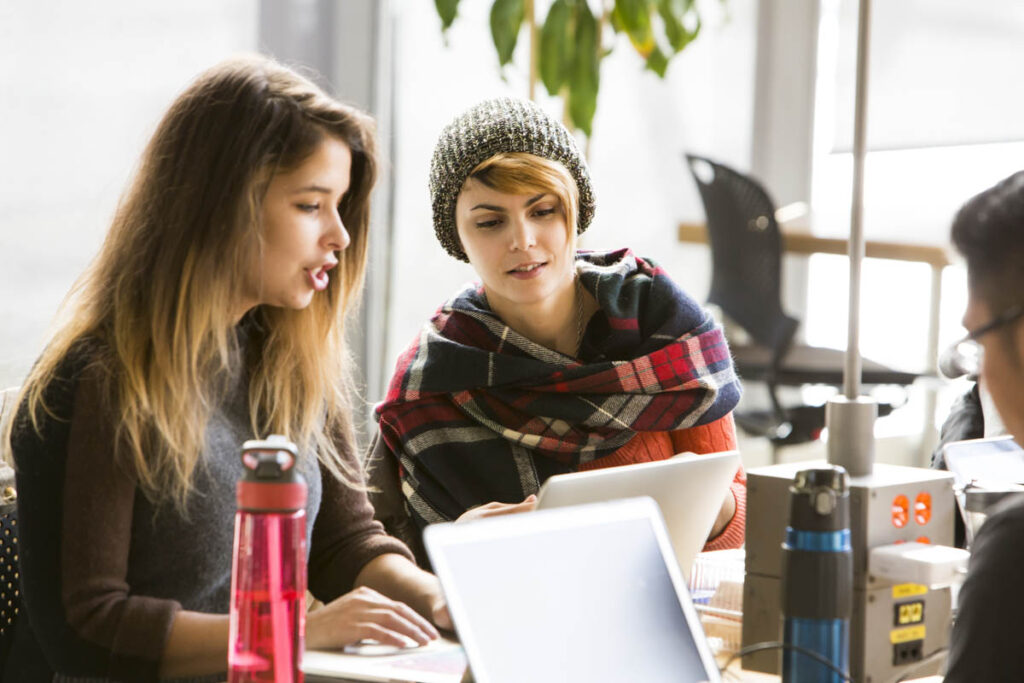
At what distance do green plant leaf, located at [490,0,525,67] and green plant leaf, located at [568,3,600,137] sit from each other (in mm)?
169

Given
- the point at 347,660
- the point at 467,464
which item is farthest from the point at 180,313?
the point at 467,464

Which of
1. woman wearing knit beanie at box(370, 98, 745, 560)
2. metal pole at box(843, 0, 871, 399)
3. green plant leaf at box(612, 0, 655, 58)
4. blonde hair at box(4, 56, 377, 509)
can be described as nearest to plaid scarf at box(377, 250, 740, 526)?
woman wearing knit beanie at box(370, 98, 745, 560)

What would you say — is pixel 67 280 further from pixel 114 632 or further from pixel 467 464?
pixel 114 632

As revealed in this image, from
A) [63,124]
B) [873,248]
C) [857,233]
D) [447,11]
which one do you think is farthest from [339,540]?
[873,248]

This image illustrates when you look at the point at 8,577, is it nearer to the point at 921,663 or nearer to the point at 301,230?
the point at 301,230

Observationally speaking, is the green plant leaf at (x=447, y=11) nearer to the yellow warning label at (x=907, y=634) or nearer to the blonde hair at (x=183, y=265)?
the blonde hair at (x=183, y=265)

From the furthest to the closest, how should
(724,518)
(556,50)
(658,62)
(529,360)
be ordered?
(658,62), (556,50), (529,360), (724,518)

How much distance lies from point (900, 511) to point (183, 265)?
88cm

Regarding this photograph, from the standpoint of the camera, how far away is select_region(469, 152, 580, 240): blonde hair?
2.00m

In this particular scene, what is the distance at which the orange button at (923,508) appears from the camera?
1.25 meters

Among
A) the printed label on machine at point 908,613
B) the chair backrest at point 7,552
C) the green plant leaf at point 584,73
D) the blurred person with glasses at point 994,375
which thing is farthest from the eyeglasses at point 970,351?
the green plant leaf at point 584,73

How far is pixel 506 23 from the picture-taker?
3.13 metres

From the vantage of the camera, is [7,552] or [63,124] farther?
[63,124]

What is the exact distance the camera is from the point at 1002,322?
108 cm
